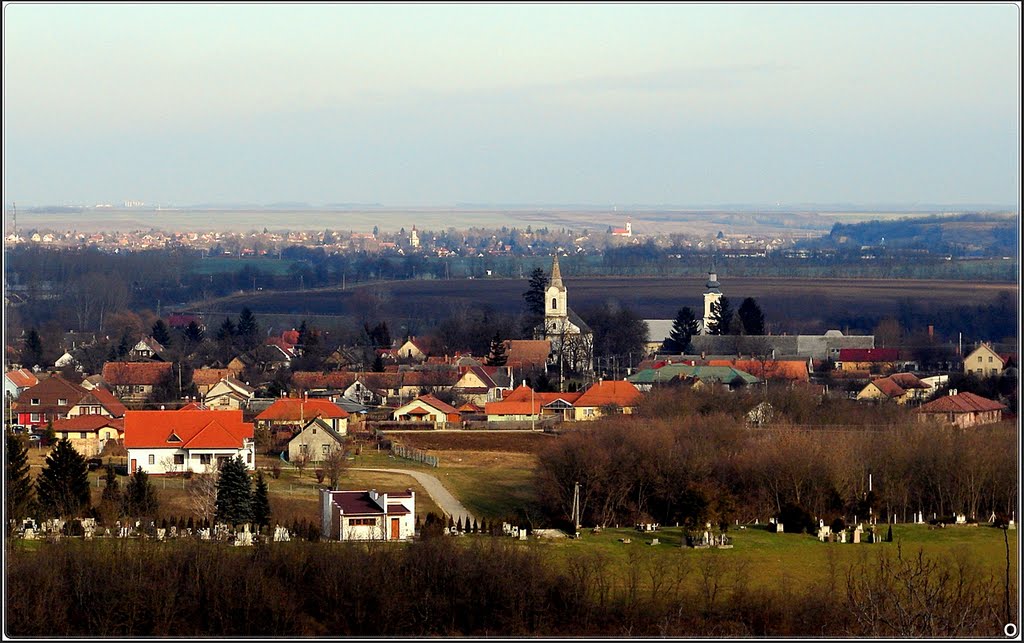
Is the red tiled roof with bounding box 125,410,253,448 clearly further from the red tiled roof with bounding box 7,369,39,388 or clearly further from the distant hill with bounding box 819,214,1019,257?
the distant hill with bounding box 819,214,1019,257

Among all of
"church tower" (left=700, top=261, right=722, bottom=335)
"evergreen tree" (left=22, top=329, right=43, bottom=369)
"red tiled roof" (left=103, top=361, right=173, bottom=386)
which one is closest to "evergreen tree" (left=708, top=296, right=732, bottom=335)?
"church tower" (left=700, top=261, right=722, bottom=335)

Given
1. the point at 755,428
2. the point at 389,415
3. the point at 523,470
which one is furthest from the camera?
the point at 389,415

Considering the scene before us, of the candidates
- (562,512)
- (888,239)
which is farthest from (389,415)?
(888,239)

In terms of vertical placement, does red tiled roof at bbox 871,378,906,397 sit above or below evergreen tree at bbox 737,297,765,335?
above

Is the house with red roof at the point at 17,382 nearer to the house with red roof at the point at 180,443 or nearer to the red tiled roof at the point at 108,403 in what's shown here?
the red tiled roof at the point at 108,403

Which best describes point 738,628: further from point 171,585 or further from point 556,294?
point 556,294

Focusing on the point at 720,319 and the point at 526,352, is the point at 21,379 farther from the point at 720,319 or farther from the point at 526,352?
the point at 720,319

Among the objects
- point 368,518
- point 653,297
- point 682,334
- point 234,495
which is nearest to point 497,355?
point 682,334

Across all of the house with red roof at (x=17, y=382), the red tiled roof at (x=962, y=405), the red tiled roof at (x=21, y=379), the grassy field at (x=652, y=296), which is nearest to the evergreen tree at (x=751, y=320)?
the grassy field at (x=652, y=296)
